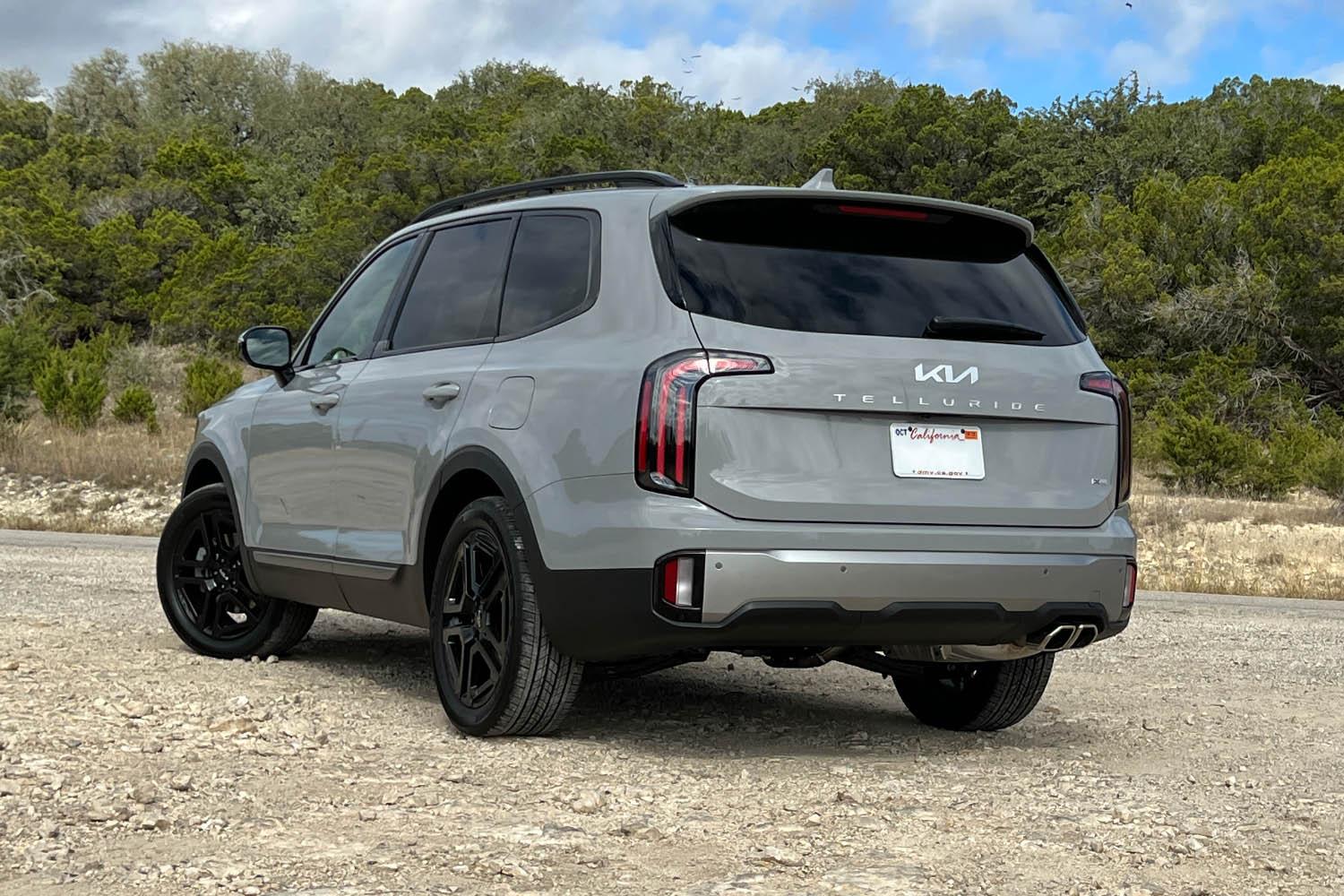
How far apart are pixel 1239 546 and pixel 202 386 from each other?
1902 centimetres

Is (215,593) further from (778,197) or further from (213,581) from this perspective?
(778,197)

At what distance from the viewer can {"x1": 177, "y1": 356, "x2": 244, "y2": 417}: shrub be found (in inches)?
1199

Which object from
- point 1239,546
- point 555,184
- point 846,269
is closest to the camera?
point 846,269

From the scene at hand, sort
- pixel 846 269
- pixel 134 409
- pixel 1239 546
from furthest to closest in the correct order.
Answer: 1. pixel 134 409
2. pixel 1239 546
3. pixel 846 269

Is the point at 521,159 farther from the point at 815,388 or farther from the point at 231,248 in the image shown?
the point at 815,388

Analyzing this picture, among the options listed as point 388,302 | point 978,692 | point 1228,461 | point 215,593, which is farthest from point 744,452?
point 1228,461

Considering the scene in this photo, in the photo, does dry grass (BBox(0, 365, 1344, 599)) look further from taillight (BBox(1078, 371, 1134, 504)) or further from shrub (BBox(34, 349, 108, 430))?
taillight (BBox(1078, 371, 1134, 504))

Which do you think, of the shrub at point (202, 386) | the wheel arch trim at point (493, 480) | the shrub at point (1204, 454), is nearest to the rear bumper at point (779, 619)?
the wheel arch trim at point (493, 480)

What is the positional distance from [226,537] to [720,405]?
3.54 metres

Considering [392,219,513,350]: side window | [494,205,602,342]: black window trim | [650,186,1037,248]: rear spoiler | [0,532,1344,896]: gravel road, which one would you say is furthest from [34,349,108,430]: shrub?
[650,186,1037,248]: rear spoiler

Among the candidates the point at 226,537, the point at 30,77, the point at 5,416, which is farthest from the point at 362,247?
the point at 30,77

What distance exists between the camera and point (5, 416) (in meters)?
28.2

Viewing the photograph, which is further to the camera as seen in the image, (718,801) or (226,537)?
(226,537)

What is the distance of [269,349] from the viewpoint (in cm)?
718
